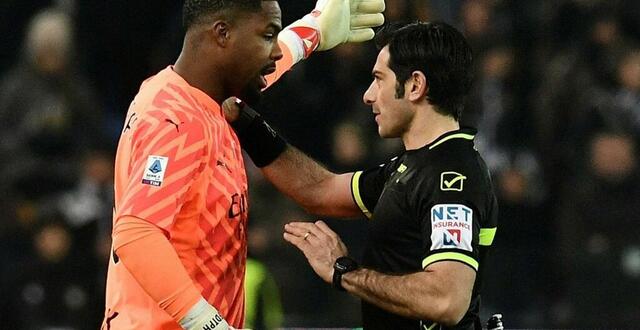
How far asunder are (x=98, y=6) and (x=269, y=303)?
7.13 feet

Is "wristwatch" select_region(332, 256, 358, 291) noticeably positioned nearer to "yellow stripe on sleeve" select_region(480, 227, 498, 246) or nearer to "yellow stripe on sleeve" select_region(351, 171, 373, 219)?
"yellow stripe on sleeve" select_region(480, 227, 498, 246)

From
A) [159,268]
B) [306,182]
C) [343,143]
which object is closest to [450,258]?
[159,268]

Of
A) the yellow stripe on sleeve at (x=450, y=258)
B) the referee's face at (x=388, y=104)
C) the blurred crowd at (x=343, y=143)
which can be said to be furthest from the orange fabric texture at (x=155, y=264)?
the blurred crowd at (x=343, y=143)

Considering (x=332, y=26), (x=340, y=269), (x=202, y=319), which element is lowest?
(x=202, y=319)

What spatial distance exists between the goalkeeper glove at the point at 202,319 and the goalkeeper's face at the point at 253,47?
0.72 meters

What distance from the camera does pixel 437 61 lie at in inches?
153

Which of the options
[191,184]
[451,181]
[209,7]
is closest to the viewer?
[191,184]

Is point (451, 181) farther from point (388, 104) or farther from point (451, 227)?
point (388, 104)

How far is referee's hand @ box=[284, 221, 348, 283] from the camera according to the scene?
12.6ft

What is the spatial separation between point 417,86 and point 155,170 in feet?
3.45

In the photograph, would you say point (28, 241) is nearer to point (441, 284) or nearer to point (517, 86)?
point (517, 86)

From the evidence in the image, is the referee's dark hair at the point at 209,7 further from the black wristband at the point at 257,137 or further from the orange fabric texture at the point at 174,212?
the black wristband at the point at 257,137

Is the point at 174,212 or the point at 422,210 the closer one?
the point at 174,212

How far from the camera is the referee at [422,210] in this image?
3.65 m
